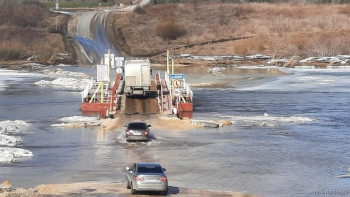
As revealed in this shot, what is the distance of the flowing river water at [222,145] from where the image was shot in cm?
3284

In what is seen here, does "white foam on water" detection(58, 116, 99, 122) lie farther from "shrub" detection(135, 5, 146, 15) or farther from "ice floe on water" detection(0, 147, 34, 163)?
"shrub" detection(135, 5, 146, 15)

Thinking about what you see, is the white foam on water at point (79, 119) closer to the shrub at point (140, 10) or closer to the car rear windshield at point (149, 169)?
the car rear windshield at point (149, 169)

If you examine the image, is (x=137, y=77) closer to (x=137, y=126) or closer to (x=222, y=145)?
(x=137, y=126)

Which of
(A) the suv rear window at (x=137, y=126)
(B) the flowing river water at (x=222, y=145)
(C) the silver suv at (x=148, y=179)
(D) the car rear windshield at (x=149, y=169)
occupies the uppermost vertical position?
(D) the car rear windshield at (x=149, y=169)

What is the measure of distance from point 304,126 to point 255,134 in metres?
5.65

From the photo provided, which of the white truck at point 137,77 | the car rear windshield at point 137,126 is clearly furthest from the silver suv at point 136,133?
the white truck at point 137,77

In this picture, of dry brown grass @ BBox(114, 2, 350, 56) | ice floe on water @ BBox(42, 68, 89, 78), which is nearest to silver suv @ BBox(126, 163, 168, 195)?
ice floe on water @ BBox(42, 68, 89, 78)

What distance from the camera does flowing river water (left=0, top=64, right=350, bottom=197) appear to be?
32844 millimetres

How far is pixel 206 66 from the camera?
11138cm

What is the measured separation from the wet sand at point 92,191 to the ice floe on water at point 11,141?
789cm

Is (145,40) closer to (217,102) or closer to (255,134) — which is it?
(217,102)

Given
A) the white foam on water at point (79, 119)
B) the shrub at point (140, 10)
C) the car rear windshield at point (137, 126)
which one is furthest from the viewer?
the shrub at point (140, 10)

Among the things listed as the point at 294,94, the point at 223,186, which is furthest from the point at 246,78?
the point at 223,186

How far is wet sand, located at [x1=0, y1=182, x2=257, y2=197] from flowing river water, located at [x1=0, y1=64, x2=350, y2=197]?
1.20 meters
